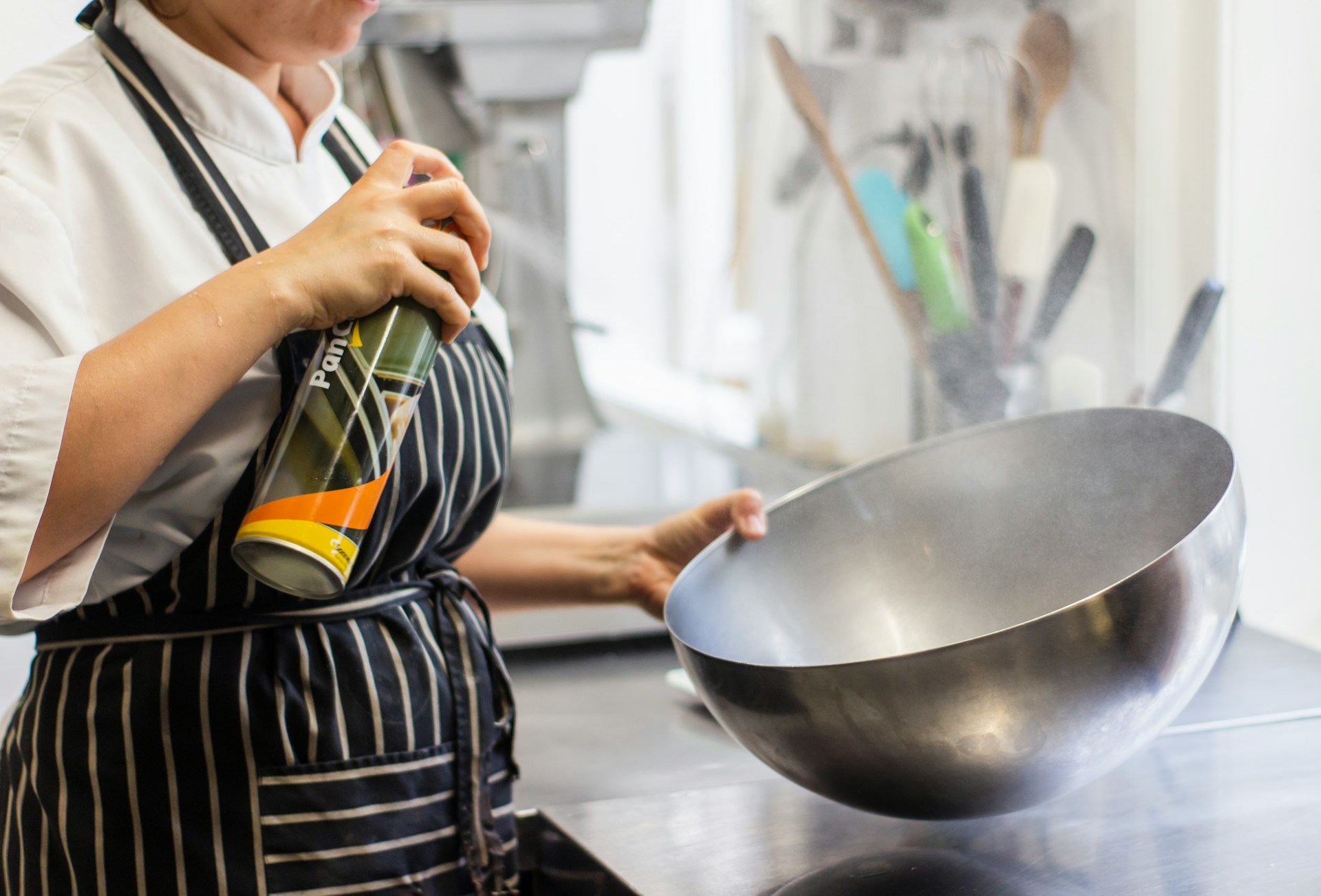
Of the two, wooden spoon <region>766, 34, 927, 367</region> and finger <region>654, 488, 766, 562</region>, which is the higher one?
wooden spoon <region>766, 34, 927, 367</region>

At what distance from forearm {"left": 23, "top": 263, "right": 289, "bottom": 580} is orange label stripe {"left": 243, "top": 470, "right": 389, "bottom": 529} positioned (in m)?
0.06

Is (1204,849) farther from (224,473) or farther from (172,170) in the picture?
(172,170)

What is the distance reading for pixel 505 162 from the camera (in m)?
1.46

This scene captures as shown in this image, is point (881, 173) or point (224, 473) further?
point (881, 173)

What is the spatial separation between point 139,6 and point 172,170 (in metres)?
0.11

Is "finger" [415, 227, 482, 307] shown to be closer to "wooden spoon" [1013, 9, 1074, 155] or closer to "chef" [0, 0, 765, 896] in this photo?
"chef" [0, 0, 765, 896]

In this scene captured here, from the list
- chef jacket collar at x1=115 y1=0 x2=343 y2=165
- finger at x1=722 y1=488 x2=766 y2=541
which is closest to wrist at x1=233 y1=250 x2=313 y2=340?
chef jacket collar at x1=115 y1=0 x2=343 y2=165

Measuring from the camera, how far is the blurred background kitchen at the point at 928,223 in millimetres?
1116

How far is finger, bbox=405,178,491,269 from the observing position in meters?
0.58

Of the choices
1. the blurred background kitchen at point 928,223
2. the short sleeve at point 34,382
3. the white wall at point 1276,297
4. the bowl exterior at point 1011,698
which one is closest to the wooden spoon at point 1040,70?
the blurred background kitchen at point 928,223

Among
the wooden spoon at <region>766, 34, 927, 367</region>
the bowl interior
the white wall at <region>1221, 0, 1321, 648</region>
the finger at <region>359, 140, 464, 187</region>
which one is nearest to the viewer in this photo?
the finger at <region>359, 140, 464, 187</region>

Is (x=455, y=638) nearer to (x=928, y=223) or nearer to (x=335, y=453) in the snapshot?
(x=335, y=453)

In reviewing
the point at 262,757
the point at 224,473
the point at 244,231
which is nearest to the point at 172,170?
the point at 244,231

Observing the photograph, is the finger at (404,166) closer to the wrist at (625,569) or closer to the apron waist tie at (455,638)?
the apron waist tie at (455,638)
